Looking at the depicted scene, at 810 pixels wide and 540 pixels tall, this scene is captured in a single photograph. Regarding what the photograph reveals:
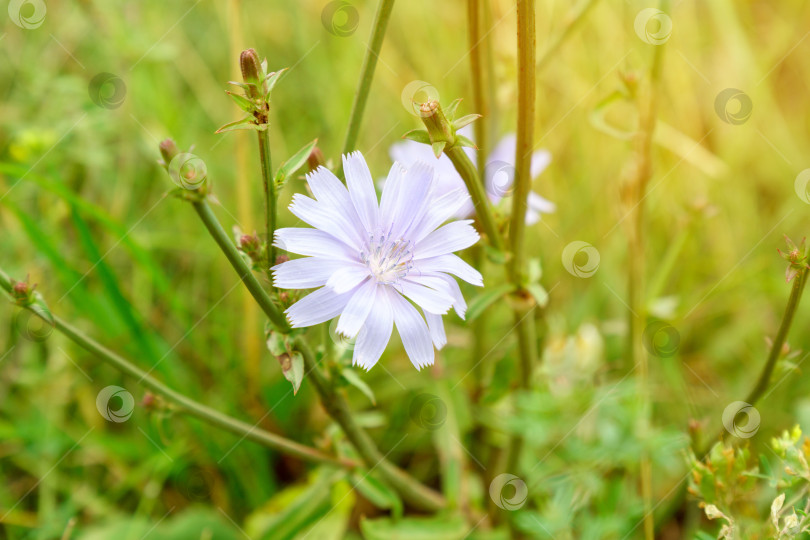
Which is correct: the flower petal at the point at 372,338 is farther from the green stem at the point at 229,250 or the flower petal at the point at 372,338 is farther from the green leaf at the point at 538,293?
the green leaf at the point at 538,293

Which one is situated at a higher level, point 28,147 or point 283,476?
point 28,147

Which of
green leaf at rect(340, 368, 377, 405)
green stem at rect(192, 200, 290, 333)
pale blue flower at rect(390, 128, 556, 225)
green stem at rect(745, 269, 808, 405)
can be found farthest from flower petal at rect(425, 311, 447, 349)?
green stem at rect(745, 269, 808, 405)

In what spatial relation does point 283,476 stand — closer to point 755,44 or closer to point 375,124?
point 375,124

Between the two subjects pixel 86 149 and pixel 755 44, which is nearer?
pixel 86 149

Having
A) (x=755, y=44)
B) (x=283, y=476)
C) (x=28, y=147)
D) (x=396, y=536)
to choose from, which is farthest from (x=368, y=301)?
(x=755, y=44)

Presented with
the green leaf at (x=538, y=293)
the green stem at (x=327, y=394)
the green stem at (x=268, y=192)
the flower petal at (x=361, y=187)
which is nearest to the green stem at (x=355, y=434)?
the green stem at (x=327, y=394)

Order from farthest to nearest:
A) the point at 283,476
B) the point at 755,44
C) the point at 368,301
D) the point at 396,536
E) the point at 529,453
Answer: the point at 755,44
the point at 283,476
the point at 529,453
the point at 396,536
the point at 368,301
